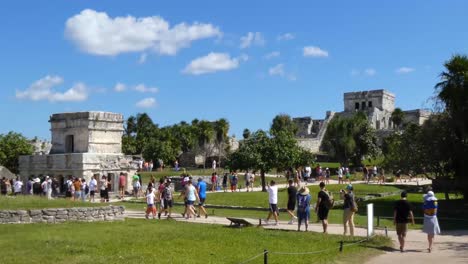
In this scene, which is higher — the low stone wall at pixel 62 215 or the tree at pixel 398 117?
the tree at pixel 398 117

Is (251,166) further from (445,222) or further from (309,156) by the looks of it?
(445,222)

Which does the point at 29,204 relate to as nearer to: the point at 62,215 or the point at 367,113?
the point at 62,215

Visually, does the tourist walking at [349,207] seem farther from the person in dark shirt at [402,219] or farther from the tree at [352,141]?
the tree at [352,141]

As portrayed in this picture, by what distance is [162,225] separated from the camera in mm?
18562

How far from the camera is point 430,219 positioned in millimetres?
14633

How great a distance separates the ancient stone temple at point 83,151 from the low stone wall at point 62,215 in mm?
15804

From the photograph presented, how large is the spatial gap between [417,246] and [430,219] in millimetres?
1175

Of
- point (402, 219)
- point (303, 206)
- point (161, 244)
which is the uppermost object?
point (303, 206)

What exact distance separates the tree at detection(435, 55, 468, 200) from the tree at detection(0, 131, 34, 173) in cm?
4245

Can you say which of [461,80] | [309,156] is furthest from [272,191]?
[309,156]

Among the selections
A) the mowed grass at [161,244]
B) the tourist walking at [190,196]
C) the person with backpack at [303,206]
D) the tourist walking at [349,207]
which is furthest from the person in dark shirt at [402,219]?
the tourist walking at [190,196]

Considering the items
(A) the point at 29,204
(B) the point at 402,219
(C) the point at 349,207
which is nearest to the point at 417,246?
(B) the point at 402,219

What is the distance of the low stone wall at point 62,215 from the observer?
18.4 m

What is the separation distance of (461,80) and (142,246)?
18462 mm
